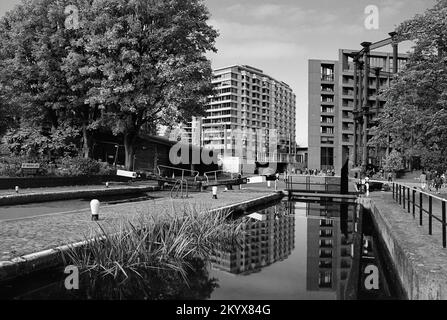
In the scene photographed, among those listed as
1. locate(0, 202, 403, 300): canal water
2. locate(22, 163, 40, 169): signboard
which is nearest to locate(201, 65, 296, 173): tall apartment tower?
locate(22, 163, 40, 169): signboard

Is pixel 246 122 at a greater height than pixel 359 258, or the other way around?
pixel 246 122

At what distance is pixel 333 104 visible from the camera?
274 feet

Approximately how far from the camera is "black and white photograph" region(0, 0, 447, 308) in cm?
754

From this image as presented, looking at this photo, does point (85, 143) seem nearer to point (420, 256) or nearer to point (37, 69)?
point (37, 69)

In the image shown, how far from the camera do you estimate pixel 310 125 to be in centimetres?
8338

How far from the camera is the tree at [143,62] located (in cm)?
2609

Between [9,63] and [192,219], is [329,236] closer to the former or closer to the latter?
[192,219]

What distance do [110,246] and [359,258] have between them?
6.92 m

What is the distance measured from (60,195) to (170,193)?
573 centimetres

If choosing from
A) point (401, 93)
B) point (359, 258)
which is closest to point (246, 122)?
point (401, 93)

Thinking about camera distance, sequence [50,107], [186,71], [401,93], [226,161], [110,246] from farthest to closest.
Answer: [226,161], [50,107], [186,71], [401,93], [110,246]

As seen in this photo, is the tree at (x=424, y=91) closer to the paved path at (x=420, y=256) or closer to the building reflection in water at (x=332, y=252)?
the building reflection in water at (x=332, y=252)

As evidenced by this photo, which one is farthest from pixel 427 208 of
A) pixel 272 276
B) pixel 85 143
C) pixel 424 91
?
pixel 85 143

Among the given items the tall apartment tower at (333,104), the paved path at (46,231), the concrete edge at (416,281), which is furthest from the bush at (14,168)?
the tall apartment tower at (333,104)
